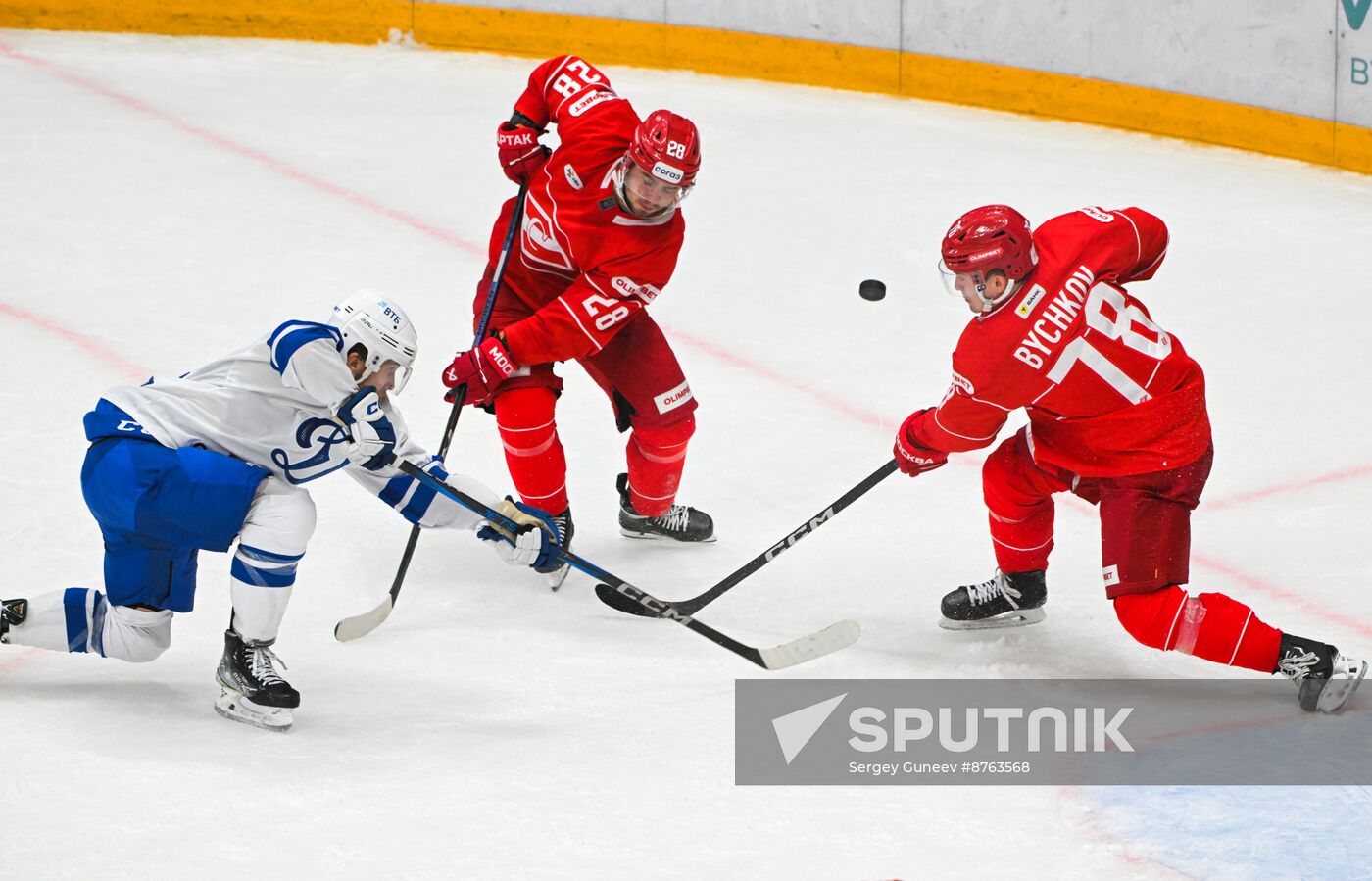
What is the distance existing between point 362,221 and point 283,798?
10.7ft

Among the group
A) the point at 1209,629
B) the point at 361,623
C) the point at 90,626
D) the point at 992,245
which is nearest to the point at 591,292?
the point at 361,623

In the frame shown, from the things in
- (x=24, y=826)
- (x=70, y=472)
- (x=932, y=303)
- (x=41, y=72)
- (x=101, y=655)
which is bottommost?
(x=24, y=826)

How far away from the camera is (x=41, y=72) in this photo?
7004mm

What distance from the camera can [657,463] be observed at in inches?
157

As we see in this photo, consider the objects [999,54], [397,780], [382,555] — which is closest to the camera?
[397,780]

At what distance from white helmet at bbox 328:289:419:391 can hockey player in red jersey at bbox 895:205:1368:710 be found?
3.28 ft

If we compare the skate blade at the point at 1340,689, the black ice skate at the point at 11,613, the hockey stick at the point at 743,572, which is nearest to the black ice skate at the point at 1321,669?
the skate blade at the point at 1340,689

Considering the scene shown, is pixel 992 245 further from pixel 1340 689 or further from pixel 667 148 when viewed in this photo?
pixel 1340 689

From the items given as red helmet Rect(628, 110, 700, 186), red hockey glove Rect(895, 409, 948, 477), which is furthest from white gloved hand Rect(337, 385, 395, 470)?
red hockey glove Rect(895, 409, 948, 477)

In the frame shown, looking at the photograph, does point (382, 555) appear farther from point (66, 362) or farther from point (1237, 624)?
point (1237, 624)

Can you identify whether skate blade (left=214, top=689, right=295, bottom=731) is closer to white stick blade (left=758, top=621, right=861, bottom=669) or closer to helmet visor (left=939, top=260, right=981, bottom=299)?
white stick blade (left=758, top=621, right=861, bottom=669)

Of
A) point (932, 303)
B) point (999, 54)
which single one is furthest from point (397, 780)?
point (999, 54)

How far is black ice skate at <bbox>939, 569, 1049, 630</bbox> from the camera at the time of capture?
363 cm

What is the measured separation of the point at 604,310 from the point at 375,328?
735mm
